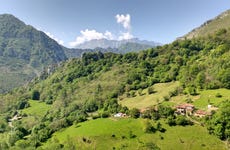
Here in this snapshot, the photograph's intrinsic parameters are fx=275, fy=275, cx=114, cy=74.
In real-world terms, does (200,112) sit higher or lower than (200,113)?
higher

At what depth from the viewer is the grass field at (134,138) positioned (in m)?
82.9

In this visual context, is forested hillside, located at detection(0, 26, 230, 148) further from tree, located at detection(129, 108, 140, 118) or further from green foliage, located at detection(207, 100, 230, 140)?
green foliage, located at detection(207, 100, 230, 140)

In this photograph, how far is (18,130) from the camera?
120 m

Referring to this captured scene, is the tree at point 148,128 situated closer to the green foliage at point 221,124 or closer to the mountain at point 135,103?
the mountain at point 135,103

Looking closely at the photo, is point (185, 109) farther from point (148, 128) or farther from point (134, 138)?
point (134, 138)

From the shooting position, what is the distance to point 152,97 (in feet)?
437

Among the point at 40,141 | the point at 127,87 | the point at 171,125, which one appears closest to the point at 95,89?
the point at 127,87

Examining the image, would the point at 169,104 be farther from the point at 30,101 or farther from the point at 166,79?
the point at 30,101

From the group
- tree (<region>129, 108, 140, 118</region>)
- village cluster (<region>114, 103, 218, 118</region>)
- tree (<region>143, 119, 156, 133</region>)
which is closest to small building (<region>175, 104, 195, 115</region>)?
village cluster (<region>114, 103, 218, 118</region>)

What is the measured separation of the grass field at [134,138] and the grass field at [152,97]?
26404mm

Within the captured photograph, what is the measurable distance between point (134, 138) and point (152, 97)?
4687 cm

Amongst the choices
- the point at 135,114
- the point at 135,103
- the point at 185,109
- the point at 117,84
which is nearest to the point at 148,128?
the point at 135,114

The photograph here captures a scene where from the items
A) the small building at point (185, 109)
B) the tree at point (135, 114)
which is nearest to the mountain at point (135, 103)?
the tree at point (135, 114)

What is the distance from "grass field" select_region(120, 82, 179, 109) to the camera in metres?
126
